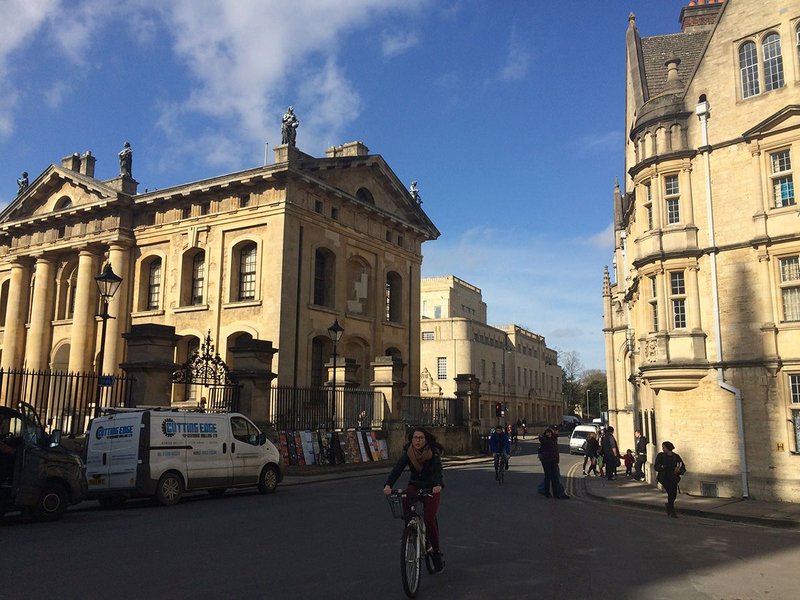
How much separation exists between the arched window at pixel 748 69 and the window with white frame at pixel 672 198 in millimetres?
2769

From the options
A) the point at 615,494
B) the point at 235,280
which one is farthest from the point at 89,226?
the point at 615,494

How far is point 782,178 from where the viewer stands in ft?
56.1

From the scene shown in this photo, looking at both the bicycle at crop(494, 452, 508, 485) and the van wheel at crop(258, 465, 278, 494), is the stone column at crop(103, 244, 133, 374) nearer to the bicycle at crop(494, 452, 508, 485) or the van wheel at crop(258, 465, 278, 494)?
the van wheel at crop(258, 465, 278, 494)

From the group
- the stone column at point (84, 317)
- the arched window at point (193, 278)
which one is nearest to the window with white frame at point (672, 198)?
the arched window at point (193, 278)

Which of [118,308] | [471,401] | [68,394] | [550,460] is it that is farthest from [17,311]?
[550,460]

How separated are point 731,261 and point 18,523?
670 inches

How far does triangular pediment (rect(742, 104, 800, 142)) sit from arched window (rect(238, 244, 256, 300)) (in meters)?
21.5

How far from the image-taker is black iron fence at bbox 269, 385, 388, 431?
2441cm

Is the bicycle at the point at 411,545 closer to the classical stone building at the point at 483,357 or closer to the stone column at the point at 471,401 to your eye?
the stone column at the point at 471,401

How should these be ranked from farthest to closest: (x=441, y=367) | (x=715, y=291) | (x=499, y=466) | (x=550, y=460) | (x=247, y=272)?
(x=441, y=367), (x=247, y=272), (x=499, y=466), (x=715, y=291), (x=550, y=460)

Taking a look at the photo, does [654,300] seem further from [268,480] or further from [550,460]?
[268,480]

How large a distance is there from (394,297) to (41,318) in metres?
19.7

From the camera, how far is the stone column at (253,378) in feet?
69.2

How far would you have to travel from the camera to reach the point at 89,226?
119 ft
